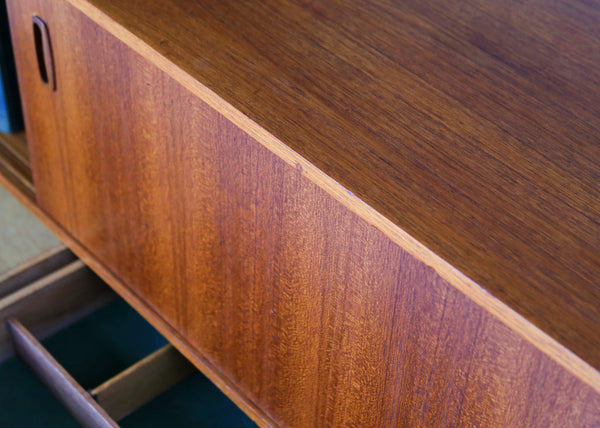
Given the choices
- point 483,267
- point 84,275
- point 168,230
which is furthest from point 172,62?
point 84,275

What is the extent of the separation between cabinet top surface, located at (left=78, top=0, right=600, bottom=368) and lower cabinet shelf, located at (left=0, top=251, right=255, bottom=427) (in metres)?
0.46

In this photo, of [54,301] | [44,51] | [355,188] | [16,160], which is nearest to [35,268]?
[54,301]

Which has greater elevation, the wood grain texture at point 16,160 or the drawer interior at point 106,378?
the wood grain texture at point 16,160

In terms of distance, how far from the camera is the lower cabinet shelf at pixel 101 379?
93 cm

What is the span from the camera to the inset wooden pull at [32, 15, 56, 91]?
0.81m

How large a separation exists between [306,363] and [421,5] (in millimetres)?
369

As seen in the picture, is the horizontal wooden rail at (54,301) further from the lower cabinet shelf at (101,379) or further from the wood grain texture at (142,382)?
the wood grain texture at (142,382)

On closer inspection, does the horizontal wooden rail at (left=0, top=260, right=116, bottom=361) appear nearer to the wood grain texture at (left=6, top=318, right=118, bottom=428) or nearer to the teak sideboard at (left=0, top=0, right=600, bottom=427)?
the wood grain texture at (left=6, top=318, right=118, bottom=428)

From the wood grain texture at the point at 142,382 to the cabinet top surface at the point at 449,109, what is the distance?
46 cm

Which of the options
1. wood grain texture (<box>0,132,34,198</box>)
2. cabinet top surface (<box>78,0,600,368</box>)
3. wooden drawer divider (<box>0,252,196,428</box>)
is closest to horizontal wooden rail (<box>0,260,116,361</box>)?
wooden drawer divider (<box>0,252,196,428</box>)

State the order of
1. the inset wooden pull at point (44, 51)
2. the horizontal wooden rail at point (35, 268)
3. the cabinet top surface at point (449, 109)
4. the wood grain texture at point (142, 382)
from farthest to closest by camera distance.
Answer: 1. the horizontal wooden rail at point (35, 268)
2. the wood grain texture at point (142, 382)
3. the inset wooden pull at point (44, 51)
4. the cabinet top surface at point (449, 109)

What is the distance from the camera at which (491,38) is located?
69cm

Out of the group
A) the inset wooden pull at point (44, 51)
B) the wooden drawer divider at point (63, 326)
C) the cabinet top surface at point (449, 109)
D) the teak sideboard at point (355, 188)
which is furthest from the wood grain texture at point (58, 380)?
the cabinet top surface at point (449, 109)

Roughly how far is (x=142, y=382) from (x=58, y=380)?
105mm
